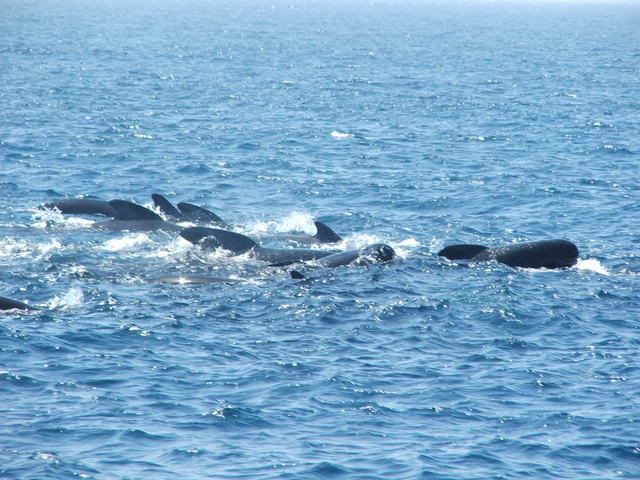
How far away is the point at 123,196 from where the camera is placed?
42.1 meters

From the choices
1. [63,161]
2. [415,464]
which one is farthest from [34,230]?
[415,464]

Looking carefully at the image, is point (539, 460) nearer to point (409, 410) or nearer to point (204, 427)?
point (409, 410)

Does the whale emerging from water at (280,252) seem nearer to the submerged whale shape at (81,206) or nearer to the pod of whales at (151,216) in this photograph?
the pod of whales at (151,216)

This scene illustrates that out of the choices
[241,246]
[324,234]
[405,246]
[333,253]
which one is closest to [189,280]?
[241,246]

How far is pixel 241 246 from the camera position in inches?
1243

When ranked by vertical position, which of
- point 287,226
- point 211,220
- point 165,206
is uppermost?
point 165,206

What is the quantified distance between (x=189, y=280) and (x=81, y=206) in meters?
9.94

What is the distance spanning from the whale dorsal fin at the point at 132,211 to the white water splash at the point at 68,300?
7.92 metres

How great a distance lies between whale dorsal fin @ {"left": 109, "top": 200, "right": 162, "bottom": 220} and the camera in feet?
117

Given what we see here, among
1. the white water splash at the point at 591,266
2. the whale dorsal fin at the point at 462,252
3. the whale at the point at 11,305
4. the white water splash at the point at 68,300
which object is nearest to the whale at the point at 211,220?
the whale dorsal fin at the point at 462,252

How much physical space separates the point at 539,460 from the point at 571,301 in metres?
9.50

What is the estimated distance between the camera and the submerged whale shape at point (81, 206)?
37.4 meters

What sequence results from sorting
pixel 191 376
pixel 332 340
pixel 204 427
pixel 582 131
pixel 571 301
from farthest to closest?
pixel 582 131 → pixel 571 301 → pixel 332 340 → pixel 191 376 → pixel 204 427

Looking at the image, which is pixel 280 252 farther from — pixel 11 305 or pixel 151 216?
pixel 11 305
